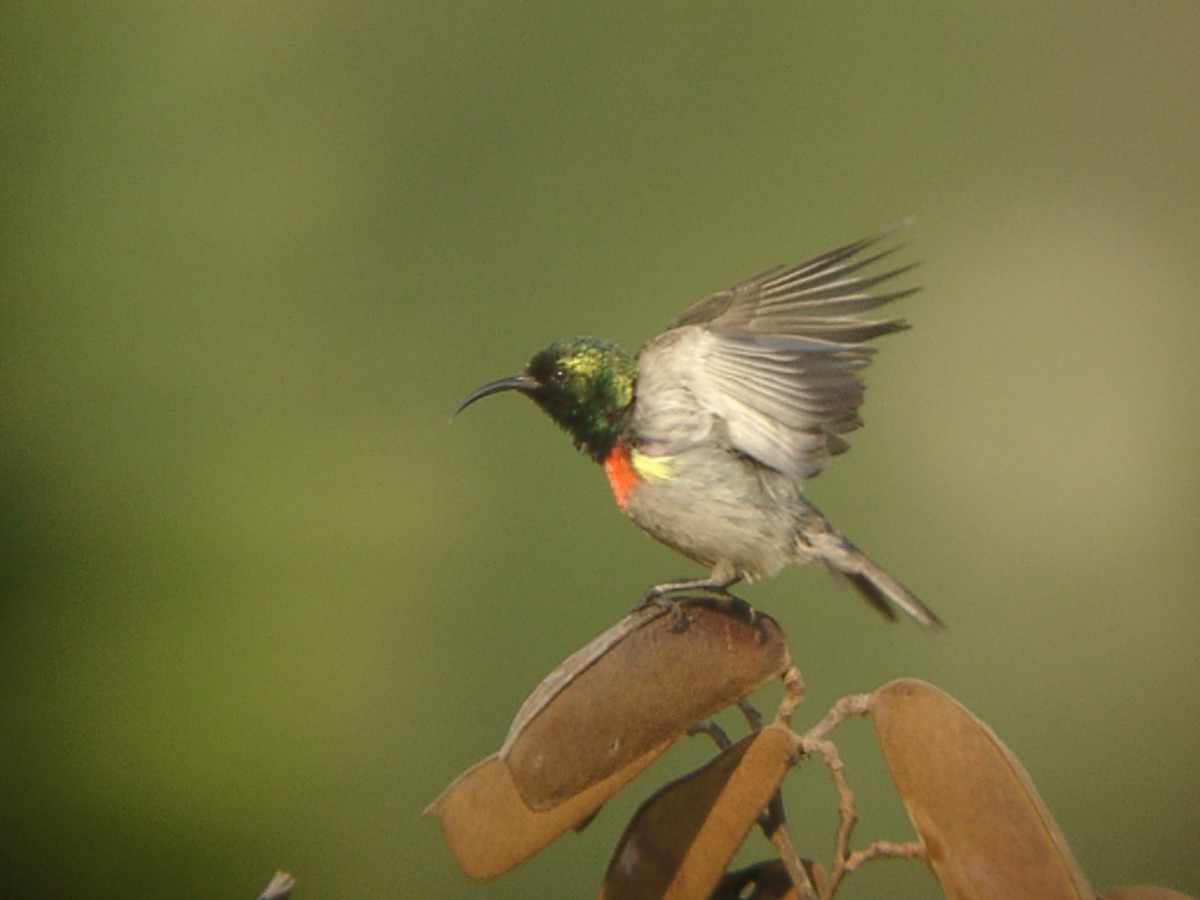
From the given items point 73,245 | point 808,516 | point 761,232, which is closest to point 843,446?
point 808,516

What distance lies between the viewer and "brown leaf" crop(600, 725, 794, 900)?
2.43 ft

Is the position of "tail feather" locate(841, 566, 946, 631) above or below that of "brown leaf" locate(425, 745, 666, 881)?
below

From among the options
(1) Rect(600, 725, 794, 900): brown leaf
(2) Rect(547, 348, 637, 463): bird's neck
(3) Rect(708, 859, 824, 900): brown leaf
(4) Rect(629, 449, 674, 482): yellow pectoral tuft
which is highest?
(2) Rect(547, 348, 637, 463): bird's neck

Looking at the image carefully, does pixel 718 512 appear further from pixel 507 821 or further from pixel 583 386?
pixel 507 821

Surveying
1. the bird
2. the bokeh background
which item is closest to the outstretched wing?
the bird

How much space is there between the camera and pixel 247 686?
1.53 metres

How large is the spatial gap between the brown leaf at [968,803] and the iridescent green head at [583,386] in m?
0.39

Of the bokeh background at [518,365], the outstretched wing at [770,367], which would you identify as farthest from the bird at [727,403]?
the bokeh background at [518,365]

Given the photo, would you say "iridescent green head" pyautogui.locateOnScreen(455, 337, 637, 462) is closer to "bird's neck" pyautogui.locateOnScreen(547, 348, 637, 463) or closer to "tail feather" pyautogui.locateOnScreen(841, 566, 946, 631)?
"bird's neck" pyautogui.locateOnScreen(547, 348, 637, 463)

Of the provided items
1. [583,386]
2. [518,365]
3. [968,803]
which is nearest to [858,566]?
[583,386]

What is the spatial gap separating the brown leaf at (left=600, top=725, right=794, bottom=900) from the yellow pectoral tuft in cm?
31

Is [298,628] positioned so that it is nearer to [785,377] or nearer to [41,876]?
[41,876]

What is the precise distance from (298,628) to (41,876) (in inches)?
16.0

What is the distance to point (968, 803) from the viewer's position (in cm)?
68
